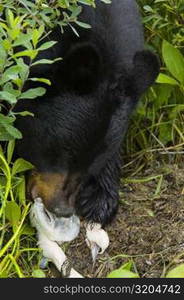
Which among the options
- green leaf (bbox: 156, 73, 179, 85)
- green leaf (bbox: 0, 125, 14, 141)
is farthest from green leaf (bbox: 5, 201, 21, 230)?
green leaf (bbox: 156, 73, 179, 85)

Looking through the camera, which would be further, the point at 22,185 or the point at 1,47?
the point at 22,185

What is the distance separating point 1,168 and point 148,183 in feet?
3.49

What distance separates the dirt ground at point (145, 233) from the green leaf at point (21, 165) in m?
0.45

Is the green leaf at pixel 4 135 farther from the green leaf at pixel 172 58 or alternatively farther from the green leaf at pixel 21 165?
the green leaf at pixel 172 58

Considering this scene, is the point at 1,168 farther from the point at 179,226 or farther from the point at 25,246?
the point at 179,226

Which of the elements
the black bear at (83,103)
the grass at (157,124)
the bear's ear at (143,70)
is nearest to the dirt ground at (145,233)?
the grass at (157,124)

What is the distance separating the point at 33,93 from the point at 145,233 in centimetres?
114

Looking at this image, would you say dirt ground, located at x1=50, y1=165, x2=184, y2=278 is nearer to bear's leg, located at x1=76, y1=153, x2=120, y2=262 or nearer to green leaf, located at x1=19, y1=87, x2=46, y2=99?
bear's leg, located at x1=76, y1=153, x2=120, y2=262

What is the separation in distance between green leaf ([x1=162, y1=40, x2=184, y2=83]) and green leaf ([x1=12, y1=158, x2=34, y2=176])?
116cm

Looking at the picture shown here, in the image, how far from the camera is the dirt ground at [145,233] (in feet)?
13.5

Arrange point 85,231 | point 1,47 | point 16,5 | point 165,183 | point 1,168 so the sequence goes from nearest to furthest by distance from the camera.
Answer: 1. point 1,47
2. point 16,5
3. point 1,168
4. point 85,231
5. point 165,183

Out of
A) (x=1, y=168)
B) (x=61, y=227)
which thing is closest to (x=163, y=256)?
(x=61, y=227)

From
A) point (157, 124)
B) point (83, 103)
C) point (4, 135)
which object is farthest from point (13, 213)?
point (157, 124)

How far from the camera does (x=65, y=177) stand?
396 centimetres
